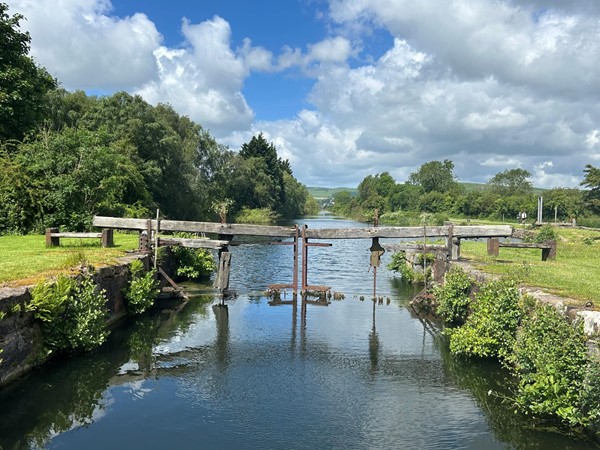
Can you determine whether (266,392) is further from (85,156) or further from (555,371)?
(85,156)

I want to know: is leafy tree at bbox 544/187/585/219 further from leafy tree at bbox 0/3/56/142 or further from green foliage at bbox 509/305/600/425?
green foliage at bbox 509/305/600/425

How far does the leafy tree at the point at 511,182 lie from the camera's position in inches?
4031

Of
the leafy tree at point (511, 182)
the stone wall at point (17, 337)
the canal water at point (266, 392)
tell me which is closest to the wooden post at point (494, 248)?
the canal water at point (266, 392)

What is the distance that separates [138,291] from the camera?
15789 millimetres

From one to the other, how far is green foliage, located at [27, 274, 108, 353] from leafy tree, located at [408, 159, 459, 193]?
12186 centimetres

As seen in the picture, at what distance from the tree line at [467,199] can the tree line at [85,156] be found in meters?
14.0

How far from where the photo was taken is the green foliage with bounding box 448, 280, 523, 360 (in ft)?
35.9

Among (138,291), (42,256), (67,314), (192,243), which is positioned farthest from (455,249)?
(42,256)

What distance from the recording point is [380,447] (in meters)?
7.82

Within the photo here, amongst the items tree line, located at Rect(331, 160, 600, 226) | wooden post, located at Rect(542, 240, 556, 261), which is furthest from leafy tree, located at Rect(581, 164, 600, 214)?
wooden post, located at Rect(542, 240, 556, 261)

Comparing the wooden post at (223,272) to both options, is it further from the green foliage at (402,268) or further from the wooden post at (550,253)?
the wooden post at (550,253)

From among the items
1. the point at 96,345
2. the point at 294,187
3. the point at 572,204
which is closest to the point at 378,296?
the point at 96,345

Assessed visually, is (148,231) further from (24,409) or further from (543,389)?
(543,389)

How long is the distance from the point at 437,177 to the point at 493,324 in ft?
404
